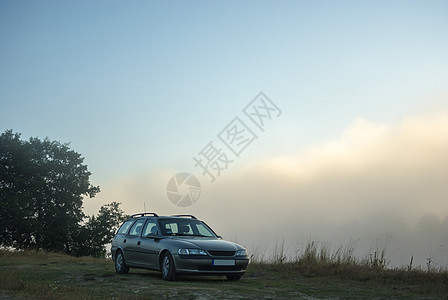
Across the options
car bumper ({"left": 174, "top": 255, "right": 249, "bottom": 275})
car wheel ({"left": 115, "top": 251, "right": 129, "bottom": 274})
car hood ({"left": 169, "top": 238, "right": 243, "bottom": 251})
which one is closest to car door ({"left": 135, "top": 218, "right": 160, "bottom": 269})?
car hood ({"left": 169, "top": 238, "right": 243, "bottom": 251})

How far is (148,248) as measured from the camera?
13211 mm

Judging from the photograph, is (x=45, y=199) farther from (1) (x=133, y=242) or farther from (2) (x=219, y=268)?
(2) (x=219, y=268)

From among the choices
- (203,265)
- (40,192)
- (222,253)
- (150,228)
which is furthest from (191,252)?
(40,192)

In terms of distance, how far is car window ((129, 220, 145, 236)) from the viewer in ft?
46.6

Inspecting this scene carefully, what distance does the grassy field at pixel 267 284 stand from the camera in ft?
31.8

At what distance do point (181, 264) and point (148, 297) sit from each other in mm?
2858

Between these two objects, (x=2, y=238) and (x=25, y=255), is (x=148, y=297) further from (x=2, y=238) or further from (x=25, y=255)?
(x=2, y=238)

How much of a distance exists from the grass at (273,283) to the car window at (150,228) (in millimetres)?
1218

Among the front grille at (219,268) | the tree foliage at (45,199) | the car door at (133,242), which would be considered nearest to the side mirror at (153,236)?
the car door at (133,242)

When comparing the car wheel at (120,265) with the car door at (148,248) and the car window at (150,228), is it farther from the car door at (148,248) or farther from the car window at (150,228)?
the car window at (150,228)

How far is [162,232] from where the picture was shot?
13250mm

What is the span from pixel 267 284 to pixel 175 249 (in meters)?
2.30

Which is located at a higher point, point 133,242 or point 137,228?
point 137,228

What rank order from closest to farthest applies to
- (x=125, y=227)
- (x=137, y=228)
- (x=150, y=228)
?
1. (x=150, y=228)
2. (x=137, y=228)
3. (x=125, y=227)
